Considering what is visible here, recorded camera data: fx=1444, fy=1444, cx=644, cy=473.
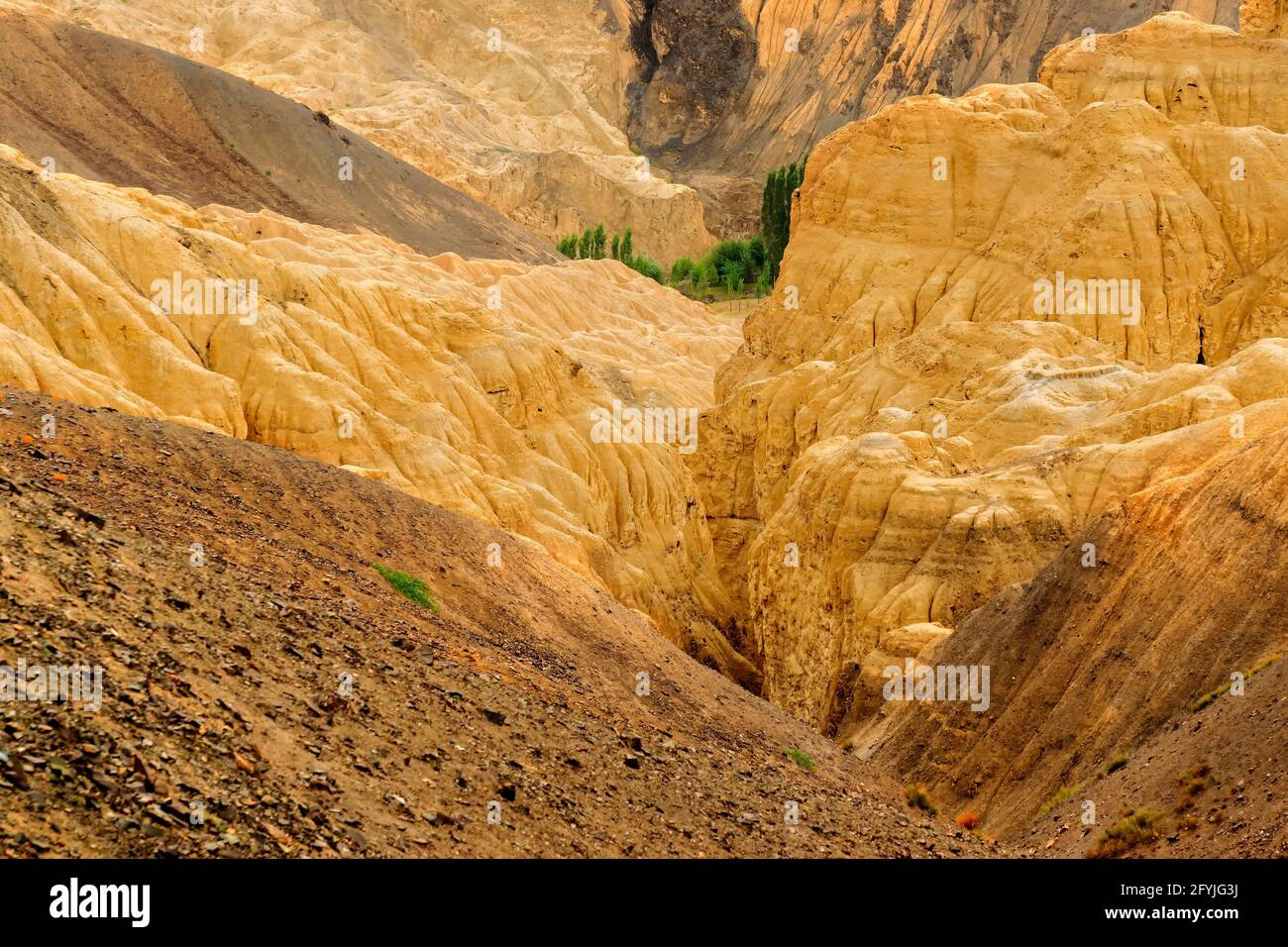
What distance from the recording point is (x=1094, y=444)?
33250 mm

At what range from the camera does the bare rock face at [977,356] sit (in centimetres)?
3222

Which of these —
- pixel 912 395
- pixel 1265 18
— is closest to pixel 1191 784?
pixel 912 395

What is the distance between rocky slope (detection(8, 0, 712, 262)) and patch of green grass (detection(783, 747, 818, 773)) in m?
112

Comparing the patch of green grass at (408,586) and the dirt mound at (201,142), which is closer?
the patch of green grass at (408,586)

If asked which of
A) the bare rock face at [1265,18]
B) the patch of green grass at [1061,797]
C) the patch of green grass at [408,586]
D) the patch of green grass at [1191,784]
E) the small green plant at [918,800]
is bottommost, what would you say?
the small green plant at [918,800]

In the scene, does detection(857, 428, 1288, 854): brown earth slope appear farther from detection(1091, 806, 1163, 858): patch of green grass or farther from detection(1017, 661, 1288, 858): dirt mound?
detection(1091, 806, 1163, 858): patch of green grass

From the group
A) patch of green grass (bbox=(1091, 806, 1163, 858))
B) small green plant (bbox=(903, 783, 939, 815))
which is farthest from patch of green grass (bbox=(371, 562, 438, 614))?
patch of green grass (bbox=(1091, 806, 1163, 858))

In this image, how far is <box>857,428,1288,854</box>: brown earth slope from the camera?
2189cm

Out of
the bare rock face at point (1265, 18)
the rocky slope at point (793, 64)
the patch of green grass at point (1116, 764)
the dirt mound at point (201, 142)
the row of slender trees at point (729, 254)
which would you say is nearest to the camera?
the patch of green grass at point (1116, 764)

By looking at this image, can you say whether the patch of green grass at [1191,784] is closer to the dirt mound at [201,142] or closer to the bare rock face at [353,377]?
the bare rock face at [353,377]

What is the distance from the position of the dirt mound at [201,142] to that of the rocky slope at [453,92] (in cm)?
1579

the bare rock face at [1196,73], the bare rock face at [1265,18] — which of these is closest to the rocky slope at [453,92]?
the bare rock face at [1265,18]

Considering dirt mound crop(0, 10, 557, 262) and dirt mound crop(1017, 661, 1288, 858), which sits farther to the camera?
dirt mound crop(0, 10, 557, 262)
